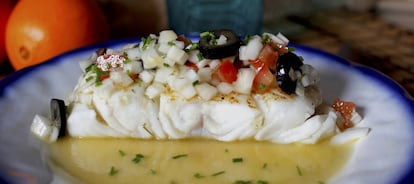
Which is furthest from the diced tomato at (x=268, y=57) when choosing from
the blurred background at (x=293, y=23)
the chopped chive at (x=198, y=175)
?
the blurred background at (x=293, y=23)

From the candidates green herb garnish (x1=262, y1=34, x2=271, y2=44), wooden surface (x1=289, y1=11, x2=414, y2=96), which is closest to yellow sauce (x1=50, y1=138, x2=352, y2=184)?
green herb garnish (x1=262, y1=34, x2=271, y2=44)

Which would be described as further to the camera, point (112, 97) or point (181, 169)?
point (112, 97)

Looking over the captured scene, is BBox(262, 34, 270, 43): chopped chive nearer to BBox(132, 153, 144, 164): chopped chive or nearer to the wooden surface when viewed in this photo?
BBox(132, 153, 144, 164): chopped chive

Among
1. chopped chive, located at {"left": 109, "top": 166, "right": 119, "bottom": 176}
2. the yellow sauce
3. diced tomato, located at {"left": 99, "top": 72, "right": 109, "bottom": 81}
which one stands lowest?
the yellow sauce

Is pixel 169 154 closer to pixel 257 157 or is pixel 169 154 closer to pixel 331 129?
pixel 257 157

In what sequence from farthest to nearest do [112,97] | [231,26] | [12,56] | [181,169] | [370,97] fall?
[231,26] → [12,56] → [370,97] → [112,97] → [181,169]

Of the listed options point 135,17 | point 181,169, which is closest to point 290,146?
point 181,169

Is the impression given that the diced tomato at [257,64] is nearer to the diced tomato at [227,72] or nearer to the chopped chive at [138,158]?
the diced tomato at [227,72]
